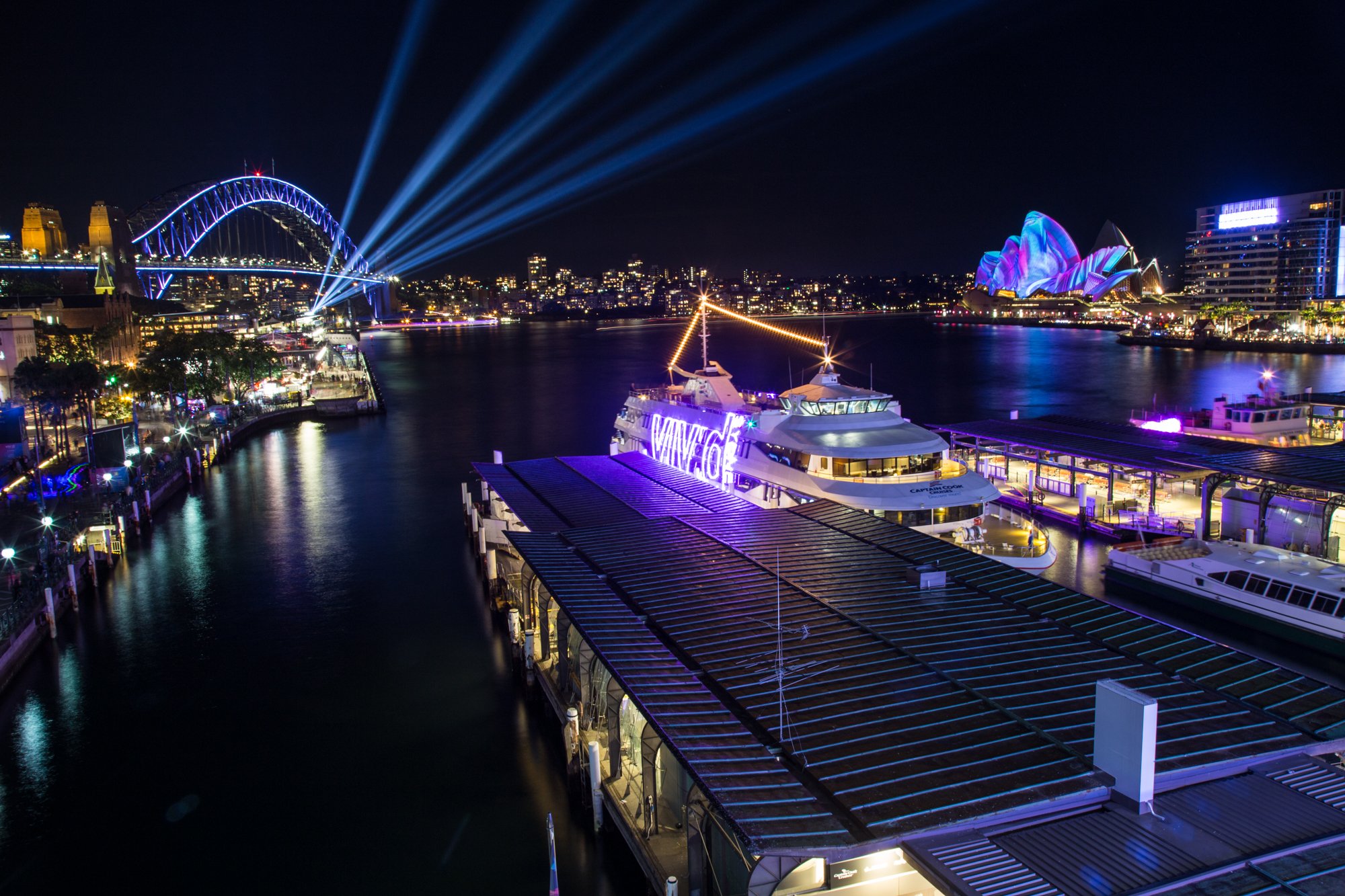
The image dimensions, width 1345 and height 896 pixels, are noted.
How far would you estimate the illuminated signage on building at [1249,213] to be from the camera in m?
118

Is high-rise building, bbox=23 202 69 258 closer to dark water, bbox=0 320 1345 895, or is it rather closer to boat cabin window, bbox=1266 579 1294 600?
dark water, bbox=0 320 1345 895

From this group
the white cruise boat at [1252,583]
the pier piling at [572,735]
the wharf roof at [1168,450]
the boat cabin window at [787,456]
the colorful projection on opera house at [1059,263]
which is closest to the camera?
the pier piling at [572,735]

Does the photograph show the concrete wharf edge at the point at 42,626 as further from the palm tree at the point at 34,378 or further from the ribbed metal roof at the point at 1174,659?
the ribbed metal roof at the point at 1174,659

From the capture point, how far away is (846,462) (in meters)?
19.7

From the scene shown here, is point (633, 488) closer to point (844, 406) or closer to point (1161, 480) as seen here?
point (844, 406)

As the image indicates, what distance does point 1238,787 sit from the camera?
286 inches

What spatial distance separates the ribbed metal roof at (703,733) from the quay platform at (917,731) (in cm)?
3

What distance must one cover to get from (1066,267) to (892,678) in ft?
466

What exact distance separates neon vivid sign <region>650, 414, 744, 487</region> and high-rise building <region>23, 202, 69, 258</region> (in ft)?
275

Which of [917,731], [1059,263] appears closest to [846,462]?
[917,731]

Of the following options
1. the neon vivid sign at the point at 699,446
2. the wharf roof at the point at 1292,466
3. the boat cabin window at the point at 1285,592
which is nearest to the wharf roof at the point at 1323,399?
the wharf roof at the point at 1292,466

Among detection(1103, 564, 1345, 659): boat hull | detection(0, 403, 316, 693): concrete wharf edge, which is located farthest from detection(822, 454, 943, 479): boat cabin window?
detection(0, 403, 316, 693): concrete wharf edge

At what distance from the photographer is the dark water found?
10.9m

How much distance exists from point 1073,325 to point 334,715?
15514 centimetres
